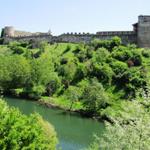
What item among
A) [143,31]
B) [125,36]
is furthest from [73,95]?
[125,36]

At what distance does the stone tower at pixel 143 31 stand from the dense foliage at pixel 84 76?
295 inches

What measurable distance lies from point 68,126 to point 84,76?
148 feet

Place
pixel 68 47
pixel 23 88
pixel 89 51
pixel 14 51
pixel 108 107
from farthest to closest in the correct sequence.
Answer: pixel 14 51
pixel 68 47
pixel 89 51
pixel 23 88
pixel 108 107

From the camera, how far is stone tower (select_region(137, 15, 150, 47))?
506 feet

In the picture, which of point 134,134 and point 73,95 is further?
point 73,95

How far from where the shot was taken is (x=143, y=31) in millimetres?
155875

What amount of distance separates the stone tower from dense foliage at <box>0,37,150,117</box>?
7.50 m

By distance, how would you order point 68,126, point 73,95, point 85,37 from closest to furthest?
1. point 68,126
2. point 73,95
3. point 85,37

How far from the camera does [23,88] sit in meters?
137

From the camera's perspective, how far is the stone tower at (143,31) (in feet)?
506

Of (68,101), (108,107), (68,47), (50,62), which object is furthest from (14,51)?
(108,107)

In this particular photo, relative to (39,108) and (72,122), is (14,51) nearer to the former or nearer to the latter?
(39,108)

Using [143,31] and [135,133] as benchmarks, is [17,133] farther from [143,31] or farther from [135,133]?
[143,31]

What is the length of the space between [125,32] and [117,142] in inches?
5253
